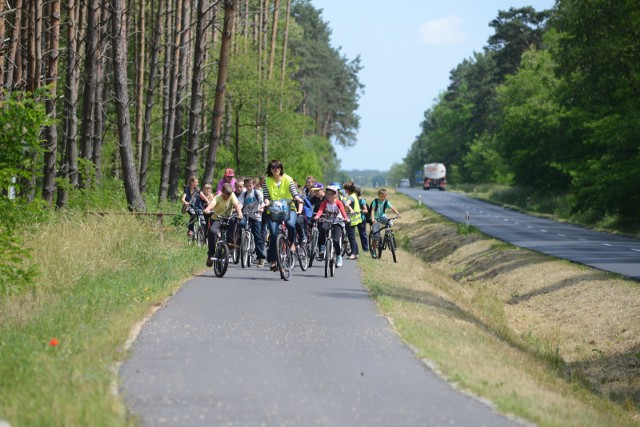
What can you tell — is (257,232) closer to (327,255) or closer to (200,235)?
(327,255)

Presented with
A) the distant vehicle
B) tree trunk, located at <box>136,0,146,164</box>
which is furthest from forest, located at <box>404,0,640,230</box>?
tree trunk, located at <box>136,0,146,164</box>

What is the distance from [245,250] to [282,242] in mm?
2450

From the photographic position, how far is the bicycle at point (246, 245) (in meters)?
22.5

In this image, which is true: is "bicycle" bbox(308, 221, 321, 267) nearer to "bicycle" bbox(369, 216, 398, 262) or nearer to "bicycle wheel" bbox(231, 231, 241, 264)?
"bicycle wheel" bbox(231, 231, 241, 264)

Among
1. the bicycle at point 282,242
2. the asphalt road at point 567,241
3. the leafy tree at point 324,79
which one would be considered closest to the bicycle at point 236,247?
the bicycle at point 282,242

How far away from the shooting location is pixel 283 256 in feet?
66.0

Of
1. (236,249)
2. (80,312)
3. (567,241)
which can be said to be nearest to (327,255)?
(236,249)

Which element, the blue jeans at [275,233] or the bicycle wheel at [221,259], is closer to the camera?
the bicycle wheel at [221,259]

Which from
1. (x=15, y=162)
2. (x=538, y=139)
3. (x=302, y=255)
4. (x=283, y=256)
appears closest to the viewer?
(x=15, y=162)

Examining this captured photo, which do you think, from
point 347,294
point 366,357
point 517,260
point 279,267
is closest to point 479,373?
point 366,357

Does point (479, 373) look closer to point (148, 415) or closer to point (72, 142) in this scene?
point (148, 415)

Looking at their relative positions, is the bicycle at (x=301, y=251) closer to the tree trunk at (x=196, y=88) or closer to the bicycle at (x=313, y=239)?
the bicycle at (x=313, y=239)

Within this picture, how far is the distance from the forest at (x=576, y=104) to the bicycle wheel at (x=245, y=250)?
80.8ft

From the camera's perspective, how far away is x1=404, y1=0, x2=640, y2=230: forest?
45312 millimetres
